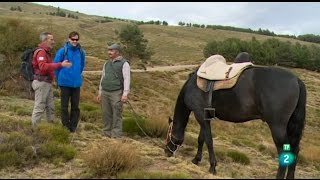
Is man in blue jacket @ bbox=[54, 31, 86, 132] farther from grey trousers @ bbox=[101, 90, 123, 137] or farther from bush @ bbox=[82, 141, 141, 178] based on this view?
bush @ bbox=[82, 141, 141, 178]

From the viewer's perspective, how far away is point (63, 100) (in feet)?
30.8

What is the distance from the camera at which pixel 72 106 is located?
9.55m

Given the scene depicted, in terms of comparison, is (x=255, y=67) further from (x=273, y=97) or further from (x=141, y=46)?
(x=141, y=46)

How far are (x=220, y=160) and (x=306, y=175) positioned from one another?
177 centimetres

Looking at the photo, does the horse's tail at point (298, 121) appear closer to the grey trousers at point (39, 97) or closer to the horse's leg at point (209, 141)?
the horse's leg at point (209, 141)

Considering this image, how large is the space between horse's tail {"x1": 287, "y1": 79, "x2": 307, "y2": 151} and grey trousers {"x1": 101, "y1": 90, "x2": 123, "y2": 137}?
12.7 feet

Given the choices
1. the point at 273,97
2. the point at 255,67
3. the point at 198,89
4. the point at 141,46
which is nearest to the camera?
the point at 273,97

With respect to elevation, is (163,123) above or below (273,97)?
below

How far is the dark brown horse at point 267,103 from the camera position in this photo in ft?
22.5

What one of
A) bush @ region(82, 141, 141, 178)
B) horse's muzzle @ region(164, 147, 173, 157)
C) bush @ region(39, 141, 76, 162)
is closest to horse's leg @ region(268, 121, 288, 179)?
bush @ region(82, 141, 141, 178)

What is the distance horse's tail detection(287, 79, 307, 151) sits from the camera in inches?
278

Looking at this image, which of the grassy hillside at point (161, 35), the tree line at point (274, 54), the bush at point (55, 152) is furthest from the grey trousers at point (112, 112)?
the grassy hillside at point (161, 35)

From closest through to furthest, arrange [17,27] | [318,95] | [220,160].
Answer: [220,160]
[17,27]
[318,95]

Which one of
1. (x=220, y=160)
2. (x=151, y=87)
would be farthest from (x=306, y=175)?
(x=151, y=87)
